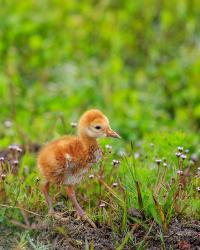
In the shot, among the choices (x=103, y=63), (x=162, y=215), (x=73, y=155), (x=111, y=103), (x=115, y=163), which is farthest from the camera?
(x=103, y=63)

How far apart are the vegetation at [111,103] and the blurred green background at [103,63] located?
15 millimetres

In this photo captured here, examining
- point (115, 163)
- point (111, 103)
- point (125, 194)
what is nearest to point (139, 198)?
point (125, 194)

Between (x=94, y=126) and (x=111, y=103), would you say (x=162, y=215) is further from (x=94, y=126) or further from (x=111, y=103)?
(x=111, y=103)

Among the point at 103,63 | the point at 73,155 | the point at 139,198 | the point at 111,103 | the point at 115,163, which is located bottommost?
the point at 139,198

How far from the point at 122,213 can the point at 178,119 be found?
13.2 feet

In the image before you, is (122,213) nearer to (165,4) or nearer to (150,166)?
(150,166)

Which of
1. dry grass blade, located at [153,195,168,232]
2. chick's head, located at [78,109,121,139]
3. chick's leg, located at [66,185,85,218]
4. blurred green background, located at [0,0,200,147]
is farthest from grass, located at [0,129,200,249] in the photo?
blurred green background, located at [0,0,200,147]

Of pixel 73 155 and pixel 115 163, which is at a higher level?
pixel 73 155

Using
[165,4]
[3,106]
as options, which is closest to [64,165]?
[3,106]

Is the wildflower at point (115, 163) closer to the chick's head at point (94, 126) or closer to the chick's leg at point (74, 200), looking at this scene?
the chick's head at point (94, 126)

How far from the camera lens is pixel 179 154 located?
5285 millimetres

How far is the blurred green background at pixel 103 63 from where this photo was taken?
8.75 metres

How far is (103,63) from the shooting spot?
33.6 feet

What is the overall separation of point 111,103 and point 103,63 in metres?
1.41
